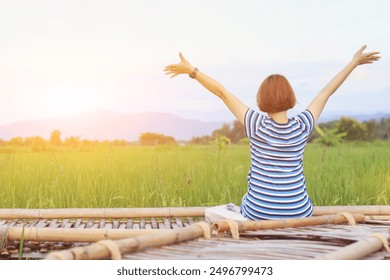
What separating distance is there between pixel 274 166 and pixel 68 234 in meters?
0.86

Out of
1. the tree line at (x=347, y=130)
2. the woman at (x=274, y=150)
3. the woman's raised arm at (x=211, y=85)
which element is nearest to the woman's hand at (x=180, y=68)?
the woman's raised arm at (x=211, y=85)

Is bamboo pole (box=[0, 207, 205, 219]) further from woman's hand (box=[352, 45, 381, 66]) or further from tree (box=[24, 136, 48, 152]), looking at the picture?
tree (box=[24, 136, 48, 152])

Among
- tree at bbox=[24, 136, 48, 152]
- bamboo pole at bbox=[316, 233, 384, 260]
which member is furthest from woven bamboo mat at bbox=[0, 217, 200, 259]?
tree at bbox=[24, 136, 48, 152]

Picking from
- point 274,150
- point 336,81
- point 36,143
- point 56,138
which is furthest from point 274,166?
point 36,143

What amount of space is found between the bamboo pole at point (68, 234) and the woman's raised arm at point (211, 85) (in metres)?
0.58

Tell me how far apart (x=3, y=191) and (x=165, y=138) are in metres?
2.06

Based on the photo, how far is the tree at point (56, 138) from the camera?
486 cm

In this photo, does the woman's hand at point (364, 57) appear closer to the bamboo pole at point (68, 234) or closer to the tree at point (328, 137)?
the bamboo pole at point (68, 234)

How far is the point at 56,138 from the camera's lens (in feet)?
16.2

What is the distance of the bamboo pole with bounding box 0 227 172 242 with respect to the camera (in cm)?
272

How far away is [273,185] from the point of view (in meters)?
2.79
